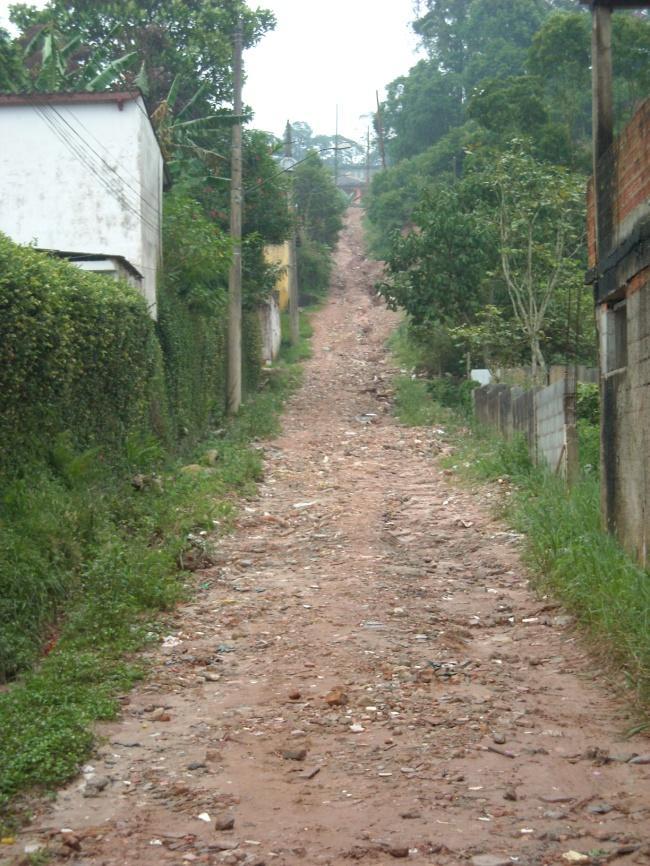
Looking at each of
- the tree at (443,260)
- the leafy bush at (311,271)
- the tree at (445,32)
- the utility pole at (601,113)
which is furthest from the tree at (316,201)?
the utility pole at (601,113)

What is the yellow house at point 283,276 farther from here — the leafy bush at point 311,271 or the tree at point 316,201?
the tree at point 316,201

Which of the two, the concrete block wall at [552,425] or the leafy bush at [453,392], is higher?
the leafy bush at [453,392]

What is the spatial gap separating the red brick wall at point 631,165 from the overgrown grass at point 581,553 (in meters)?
2.67

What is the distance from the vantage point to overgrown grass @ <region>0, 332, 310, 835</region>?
17.4 ft

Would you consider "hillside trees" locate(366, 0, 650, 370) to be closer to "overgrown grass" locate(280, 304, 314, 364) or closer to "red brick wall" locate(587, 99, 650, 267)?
"red brick wall" locate(587, 99, 650, 267)

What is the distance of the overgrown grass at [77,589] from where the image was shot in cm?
531

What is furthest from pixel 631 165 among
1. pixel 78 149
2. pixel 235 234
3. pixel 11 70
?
pixel 11 70

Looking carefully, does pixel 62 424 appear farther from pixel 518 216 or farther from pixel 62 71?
pixel 62 71

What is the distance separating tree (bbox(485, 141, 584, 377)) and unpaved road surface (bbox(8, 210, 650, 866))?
889 centimetres

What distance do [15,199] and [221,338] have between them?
5890 millimetres

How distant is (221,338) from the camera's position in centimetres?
2183

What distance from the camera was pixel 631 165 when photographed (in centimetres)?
818

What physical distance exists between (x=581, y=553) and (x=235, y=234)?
14.3 metres

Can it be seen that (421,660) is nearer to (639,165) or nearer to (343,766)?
(343,766)
